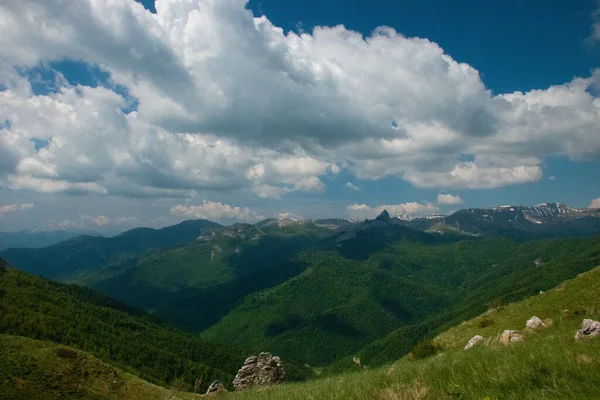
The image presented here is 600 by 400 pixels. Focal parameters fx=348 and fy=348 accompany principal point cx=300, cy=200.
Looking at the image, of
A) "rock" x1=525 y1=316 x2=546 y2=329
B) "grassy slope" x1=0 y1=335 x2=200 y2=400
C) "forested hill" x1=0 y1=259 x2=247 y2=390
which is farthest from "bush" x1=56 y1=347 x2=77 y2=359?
"forested hill" x1=0 y1=259 x2=247 y2=390

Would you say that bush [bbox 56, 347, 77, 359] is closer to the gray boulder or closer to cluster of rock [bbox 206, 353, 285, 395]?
the gray boulder

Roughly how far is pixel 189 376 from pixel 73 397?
17232 cm

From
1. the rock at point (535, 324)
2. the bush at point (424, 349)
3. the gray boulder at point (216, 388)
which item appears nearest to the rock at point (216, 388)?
the gray boulder at point (216, 388)

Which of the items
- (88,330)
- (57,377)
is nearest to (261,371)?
(57,377)

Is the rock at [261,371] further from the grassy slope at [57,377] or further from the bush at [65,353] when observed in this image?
the bush at [65,353]

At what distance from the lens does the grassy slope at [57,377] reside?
439 inches

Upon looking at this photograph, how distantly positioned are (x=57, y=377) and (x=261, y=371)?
1937 centimetres

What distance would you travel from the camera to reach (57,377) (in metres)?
12.1

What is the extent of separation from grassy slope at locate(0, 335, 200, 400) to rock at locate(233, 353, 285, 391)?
48.5ft

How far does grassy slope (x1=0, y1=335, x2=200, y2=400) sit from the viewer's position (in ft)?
36.6

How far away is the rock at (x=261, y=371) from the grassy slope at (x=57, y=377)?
1479 centimetres

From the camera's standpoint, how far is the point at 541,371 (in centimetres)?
605

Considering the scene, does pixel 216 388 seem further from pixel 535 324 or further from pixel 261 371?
pixel 535 324

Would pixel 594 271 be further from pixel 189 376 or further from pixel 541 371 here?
pixel 189 376
